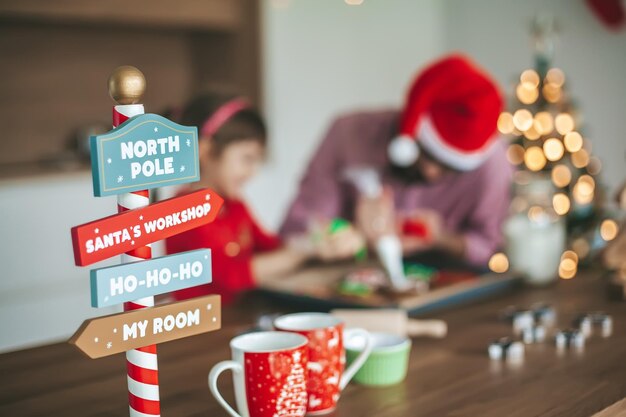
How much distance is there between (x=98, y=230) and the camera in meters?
0.80

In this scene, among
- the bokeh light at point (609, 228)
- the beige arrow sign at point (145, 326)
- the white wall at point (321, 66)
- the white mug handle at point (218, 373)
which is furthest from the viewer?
the white wall at point (321, 66)

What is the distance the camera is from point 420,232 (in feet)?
7.13

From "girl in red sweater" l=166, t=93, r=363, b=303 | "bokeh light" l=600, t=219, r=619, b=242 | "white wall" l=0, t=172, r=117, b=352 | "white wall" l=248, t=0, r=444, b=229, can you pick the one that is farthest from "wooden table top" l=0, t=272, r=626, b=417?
"white wall" l=248, t=0, r=444, b=229

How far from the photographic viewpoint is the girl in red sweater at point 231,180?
6.32 ft

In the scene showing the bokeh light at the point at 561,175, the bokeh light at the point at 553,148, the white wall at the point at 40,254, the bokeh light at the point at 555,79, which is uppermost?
the bokeh light at the point at 555,79

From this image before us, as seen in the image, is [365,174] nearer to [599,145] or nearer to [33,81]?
[33,81]

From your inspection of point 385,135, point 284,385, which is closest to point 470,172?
point 385,135

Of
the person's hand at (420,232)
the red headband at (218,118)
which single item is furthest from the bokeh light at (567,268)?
the red headband at (218,118)

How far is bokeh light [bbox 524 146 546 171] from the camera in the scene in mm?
2998

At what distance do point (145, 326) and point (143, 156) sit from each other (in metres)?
0.18

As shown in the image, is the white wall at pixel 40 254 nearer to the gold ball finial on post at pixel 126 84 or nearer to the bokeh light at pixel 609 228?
the bokeh light at pixel 609 228

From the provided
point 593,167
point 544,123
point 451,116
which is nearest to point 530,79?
point 544,123

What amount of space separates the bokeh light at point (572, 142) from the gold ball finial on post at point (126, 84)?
2429 mm

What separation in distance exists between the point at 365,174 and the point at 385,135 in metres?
0.18
